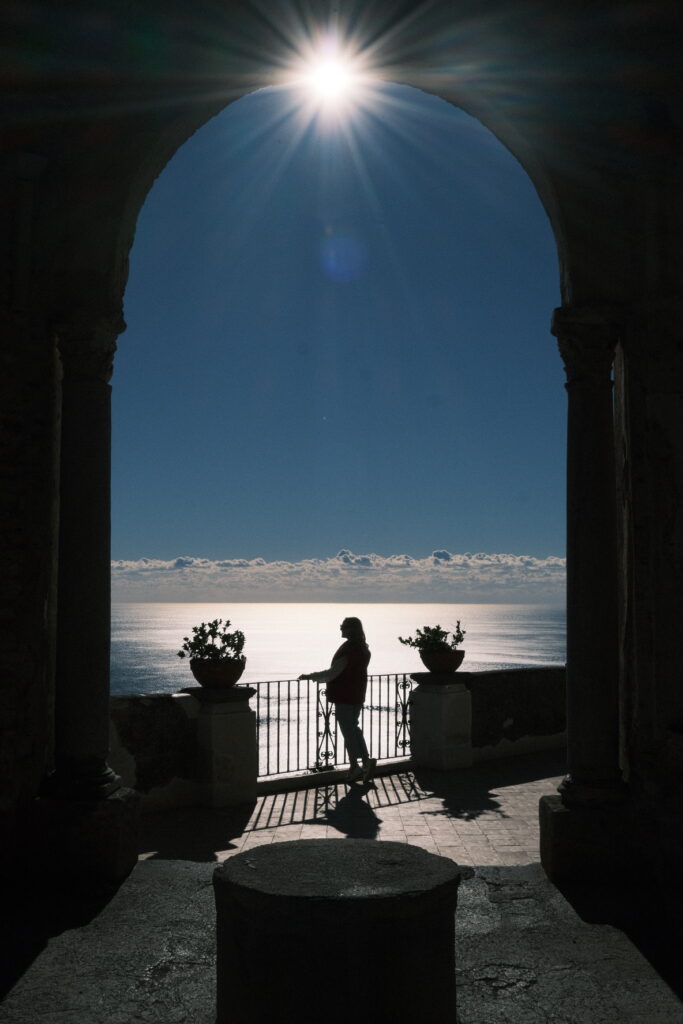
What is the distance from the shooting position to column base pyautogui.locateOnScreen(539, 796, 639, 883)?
5340 mm

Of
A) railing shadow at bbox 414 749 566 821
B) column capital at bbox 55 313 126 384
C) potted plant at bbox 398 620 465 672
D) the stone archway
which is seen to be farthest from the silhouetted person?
column capital at bbox 55 313 126 384

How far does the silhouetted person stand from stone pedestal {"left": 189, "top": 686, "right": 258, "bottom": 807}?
1.08 metres

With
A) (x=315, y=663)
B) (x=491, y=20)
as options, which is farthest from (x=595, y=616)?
(x=315, y=663)

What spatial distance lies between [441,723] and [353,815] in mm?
2230

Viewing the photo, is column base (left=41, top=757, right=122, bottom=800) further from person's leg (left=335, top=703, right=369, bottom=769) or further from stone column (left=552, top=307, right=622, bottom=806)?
person's leg (left=335, top=703, right=369, bottom=769)

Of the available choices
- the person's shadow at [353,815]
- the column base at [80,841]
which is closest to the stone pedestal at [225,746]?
the person's shadow at [353,815]

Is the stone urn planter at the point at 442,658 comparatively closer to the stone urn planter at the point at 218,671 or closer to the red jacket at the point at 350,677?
the red jacket at the point at 350,677

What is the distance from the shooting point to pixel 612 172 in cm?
575

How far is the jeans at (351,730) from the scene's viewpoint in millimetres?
9141

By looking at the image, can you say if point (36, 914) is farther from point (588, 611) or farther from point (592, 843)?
point (588, 611)

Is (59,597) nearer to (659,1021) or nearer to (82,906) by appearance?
(82,906)

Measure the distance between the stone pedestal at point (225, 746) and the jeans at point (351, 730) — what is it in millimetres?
1198

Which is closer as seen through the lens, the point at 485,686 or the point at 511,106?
the point at 511,106

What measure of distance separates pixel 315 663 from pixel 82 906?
97.4 meters
